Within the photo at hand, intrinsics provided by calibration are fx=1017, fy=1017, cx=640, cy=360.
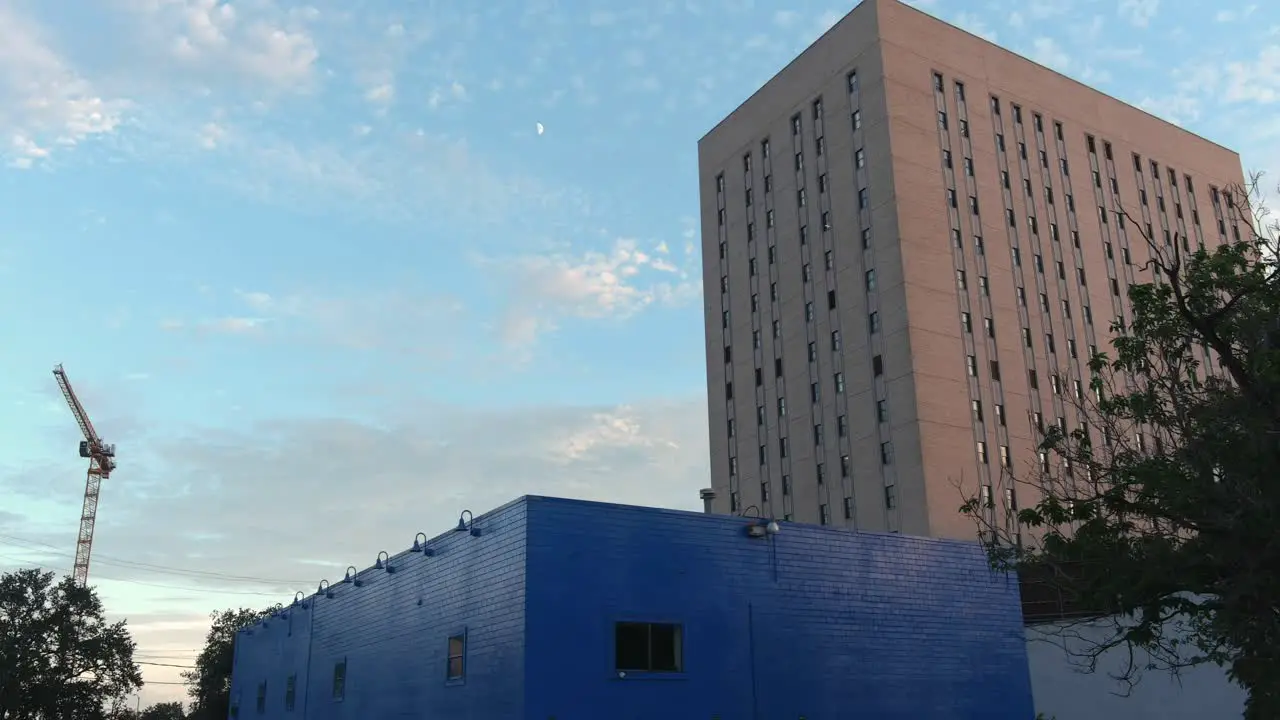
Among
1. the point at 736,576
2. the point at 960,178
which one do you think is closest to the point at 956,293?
the point at 960,178

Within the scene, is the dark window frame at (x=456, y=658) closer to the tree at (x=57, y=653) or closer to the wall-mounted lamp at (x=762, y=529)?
the wall-mounted lamp at (x=762, y=529)

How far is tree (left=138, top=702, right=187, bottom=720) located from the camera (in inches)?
5270

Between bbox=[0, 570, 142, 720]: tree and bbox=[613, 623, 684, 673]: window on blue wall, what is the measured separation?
68.9 m

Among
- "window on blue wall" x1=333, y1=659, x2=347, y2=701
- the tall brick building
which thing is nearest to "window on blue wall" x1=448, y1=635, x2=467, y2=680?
"window on blue wall" x1=333, y1=659, x2=347, y2=701

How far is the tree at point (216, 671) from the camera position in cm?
8350

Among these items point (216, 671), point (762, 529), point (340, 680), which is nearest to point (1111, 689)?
point (762, 529)

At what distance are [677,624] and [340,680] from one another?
1454cm

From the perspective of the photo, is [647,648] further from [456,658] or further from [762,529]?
[456,658]

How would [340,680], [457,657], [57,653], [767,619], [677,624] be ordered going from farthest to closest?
[57,653]
[340,680]
[767,619]
[457,657]
[677,624]

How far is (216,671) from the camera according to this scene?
86.0 meters

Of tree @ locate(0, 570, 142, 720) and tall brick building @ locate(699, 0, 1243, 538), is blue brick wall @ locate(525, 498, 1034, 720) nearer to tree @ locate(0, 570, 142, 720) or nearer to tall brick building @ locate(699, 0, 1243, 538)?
tall brick building @ locate(699, 0, 1243, 538)

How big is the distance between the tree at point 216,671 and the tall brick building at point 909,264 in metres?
42.5

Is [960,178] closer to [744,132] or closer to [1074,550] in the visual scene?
[744,132]

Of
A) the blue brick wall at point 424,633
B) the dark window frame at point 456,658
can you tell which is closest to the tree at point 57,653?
the blue brick wall at point 424,633
